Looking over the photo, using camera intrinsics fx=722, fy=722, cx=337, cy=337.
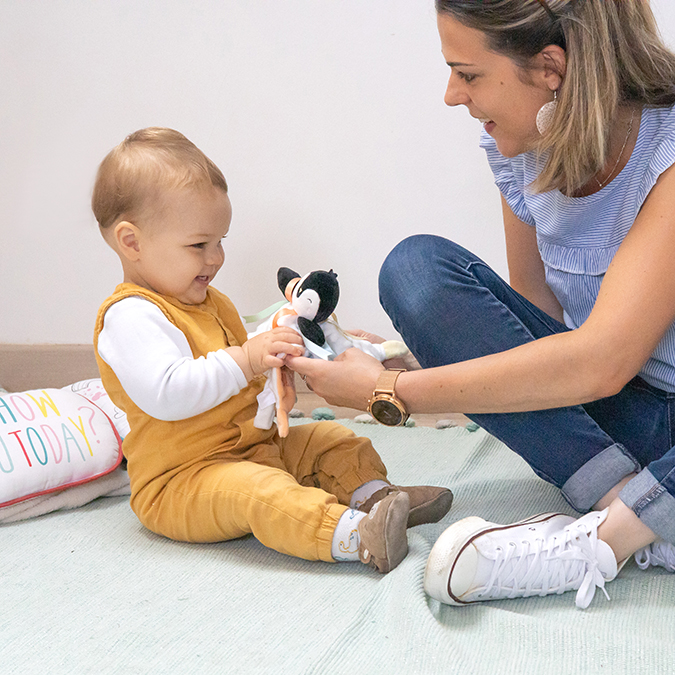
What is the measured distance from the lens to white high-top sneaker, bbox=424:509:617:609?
817mm

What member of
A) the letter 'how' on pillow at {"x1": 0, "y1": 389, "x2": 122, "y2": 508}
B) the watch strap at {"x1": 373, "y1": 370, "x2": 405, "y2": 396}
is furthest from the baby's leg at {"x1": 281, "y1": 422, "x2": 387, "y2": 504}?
the letter 'how' on pillow at {"x1": 0, "y1": 389, "x2": 122, "y2": 508}

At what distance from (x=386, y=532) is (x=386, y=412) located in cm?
15

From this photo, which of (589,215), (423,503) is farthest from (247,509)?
(589,215)

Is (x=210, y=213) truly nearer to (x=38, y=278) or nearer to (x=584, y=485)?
(x=584, y=485)

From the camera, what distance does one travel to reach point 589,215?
97 cm

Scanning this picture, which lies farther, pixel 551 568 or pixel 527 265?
pixel 527 265

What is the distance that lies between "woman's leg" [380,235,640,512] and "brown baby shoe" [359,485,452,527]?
130 millimetres

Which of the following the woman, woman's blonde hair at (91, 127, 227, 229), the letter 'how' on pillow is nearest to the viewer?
the woman

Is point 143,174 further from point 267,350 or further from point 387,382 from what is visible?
point 387,382

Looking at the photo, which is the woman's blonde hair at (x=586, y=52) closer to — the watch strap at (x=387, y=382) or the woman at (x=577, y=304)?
the woman at (x=577, y=304)

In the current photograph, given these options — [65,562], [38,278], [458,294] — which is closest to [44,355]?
[38,278]

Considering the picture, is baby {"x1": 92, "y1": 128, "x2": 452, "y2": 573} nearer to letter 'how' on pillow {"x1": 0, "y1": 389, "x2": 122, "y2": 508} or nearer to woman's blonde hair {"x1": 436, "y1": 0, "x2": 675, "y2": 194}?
letter 'how' on pillow {"x1": 0, "y1": 389, "x2": 122, "y2": 508}

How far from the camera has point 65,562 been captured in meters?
1.01

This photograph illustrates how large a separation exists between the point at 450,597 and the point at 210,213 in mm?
619
